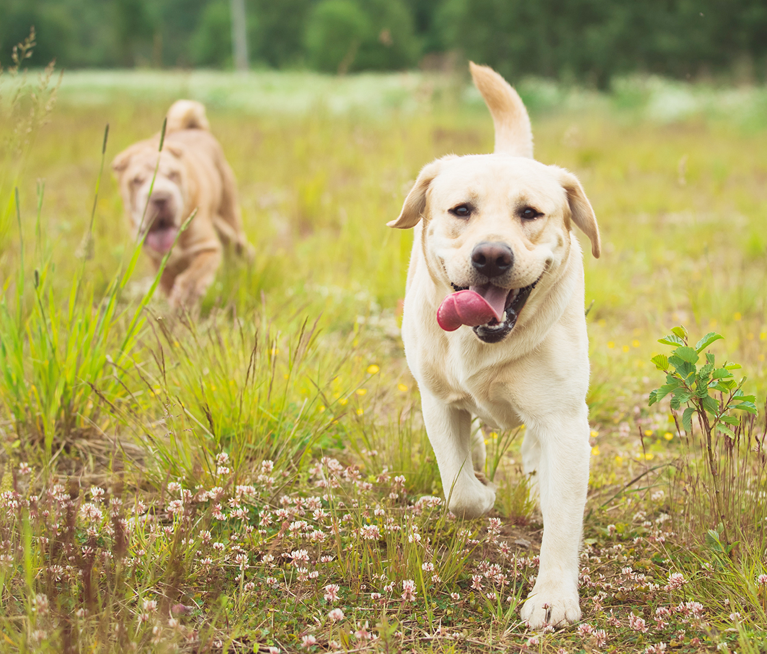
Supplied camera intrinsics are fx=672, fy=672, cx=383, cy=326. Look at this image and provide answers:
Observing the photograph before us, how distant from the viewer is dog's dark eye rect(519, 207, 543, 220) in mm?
2143

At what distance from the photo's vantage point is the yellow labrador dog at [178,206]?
4445 mm

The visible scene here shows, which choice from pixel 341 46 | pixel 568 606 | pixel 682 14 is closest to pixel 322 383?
pixel 568 606

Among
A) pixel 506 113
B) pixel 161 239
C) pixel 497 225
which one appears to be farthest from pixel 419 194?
pixel 161 239

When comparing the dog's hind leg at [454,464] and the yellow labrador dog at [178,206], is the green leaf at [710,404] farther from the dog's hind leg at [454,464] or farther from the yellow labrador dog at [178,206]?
the yellow labrador dog at [178,206]

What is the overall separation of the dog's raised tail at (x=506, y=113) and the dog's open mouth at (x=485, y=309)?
108 centimetres

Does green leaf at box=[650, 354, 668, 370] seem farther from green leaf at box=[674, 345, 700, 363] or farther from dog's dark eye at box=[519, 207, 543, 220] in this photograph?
dog's dark eye at box=[519, 207, 543, 220]

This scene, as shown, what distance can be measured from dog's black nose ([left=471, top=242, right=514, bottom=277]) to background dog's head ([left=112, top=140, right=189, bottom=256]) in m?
2.99

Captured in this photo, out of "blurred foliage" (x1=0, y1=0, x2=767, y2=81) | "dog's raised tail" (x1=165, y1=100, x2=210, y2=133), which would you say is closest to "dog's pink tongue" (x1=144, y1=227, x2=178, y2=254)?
"dog's raised tail" (x1=165, y1=100, x2=210, y2=133)

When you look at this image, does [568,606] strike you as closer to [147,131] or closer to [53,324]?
[53,324]

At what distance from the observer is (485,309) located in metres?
1.92

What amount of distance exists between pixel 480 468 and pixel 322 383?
80 cm

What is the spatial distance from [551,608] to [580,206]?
1305mm

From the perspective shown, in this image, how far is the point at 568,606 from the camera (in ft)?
6.33

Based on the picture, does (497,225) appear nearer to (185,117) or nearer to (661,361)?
(661,361)
